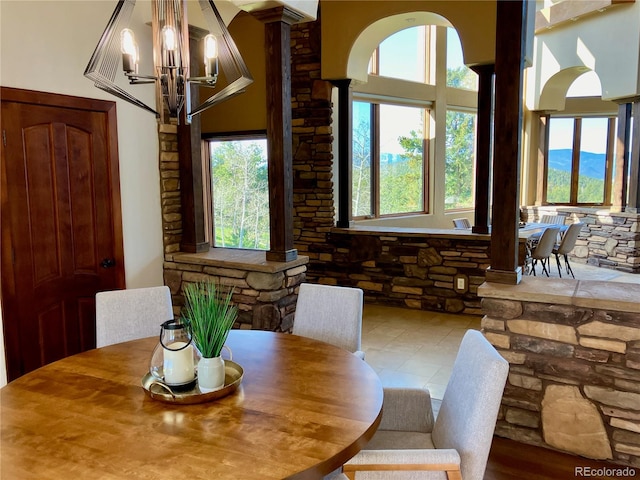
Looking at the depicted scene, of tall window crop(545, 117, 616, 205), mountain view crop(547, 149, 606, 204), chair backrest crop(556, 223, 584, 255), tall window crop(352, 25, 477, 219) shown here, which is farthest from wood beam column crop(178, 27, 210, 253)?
mountain view crop(547, 149, 606, 204)

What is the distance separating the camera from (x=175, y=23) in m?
2.01

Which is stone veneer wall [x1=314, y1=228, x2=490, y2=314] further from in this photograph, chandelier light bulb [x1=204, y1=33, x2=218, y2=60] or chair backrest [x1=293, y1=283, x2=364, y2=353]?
chandelier light bulb [x1=204, y1=33, x2=218, y2=60]

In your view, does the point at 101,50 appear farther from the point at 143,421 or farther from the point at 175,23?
the point at 143,421

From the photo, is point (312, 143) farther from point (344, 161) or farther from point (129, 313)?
point (129, 313)

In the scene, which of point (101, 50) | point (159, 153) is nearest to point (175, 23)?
point (101, 50)

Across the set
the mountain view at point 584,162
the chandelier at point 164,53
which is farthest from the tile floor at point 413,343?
the mountain view at point 584,162

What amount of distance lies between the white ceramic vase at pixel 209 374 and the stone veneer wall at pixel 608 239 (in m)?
7.22

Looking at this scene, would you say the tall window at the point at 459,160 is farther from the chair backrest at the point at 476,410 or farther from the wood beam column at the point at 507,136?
the chair backrest at the point at 476,410

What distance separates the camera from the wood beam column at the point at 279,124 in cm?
366

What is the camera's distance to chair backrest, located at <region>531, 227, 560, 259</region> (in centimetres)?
605

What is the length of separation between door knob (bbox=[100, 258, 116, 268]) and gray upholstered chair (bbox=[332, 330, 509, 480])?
8.31ft

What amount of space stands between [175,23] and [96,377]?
1.45m

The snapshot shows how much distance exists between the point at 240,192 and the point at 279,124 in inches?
92.9

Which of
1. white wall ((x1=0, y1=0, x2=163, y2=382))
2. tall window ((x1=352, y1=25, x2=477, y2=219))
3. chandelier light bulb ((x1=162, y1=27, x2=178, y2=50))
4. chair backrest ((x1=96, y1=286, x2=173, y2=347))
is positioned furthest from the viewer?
tall window ((x1=352, y1=25, x2=477, y2=219))
